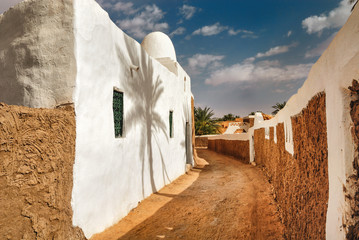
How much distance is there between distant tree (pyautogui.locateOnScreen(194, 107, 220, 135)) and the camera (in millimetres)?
33906

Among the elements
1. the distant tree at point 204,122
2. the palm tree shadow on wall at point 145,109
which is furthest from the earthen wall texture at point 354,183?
the distant tree at point 204,122

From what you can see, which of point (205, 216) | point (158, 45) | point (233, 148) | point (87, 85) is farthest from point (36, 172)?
point (233, 148)

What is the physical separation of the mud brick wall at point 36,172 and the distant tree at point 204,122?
30.2 m

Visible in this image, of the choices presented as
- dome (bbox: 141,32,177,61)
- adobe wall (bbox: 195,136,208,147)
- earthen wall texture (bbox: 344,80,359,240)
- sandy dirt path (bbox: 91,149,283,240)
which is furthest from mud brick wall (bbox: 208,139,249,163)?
earthen wall texture (bbox: 344,80,359,240)

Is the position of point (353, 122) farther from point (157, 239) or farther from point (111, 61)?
point (111, 61)

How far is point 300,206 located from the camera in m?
3.31

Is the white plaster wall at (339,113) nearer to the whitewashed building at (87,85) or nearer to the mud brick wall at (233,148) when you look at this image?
the whitewashed building at (87,85)

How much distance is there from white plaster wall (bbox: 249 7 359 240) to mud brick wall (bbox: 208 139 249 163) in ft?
48.0

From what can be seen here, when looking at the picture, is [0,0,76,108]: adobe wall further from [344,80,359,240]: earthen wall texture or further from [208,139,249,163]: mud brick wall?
[208,139,249,163]: mud brick wall

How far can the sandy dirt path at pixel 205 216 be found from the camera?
4.90m

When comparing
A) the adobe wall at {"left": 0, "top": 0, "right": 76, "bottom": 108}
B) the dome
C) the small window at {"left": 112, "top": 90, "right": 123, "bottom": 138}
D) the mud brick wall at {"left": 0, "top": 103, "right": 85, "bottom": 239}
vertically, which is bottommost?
the mud brick wall at {"left": 0, "top": 103, "right": 85, "bottom": 239}

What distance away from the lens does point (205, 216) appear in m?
5.92

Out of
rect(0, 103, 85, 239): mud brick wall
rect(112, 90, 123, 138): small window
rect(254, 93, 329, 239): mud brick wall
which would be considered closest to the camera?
rect(254, 93, 329, 239): mud brick wall

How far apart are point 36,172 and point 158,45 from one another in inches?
473
